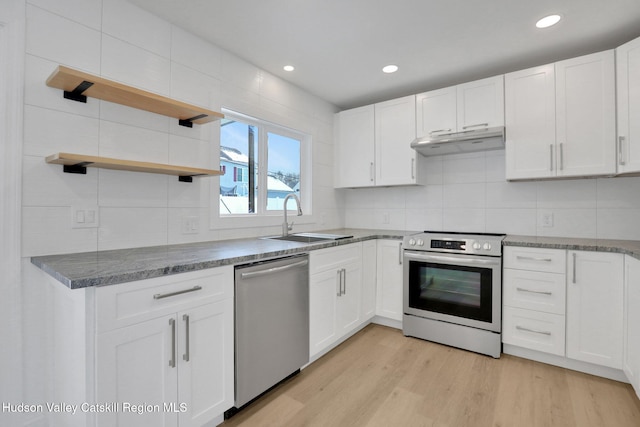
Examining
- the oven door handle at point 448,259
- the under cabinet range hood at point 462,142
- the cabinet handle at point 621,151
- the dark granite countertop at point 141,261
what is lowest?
the oven door handle at point 448,259

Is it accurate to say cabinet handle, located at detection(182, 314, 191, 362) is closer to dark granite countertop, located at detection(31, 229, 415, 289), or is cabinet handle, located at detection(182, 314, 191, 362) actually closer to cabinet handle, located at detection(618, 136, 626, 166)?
dark granite countertop, located at detection(31, 229, 415, 289)

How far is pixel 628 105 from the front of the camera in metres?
2.10

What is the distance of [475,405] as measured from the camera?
5.97 ft

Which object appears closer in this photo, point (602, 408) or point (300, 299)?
point (602, 408)

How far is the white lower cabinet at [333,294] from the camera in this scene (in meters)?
2.22

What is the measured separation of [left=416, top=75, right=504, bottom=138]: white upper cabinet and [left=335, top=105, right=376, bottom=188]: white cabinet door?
21.8 inches

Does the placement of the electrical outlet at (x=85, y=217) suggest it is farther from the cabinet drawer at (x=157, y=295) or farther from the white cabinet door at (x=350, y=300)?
the white cabinet door at (x=350, y=300)

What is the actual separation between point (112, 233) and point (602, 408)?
305 cm

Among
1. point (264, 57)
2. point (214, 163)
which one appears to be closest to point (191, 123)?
point (214, 163)

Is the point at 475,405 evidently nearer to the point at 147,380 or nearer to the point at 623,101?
the point at 147,380

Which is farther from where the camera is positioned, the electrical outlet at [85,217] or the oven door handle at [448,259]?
the oven door handle at [448,259]

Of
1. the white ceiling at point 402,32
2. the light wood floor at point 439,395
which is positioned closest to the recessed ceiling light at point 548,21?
the white ceiling at point 402,32

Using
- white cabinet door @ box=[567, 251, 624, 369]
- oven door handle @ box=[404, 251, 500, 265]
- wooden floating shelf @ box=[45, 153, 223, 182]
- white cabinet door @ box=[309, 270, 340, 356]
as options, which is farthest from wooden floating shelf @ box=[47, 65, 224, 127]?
white cabinet door @ box=[567, 251, 624, 369]

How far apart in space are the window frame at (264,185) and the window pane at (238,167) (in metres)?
0.05
